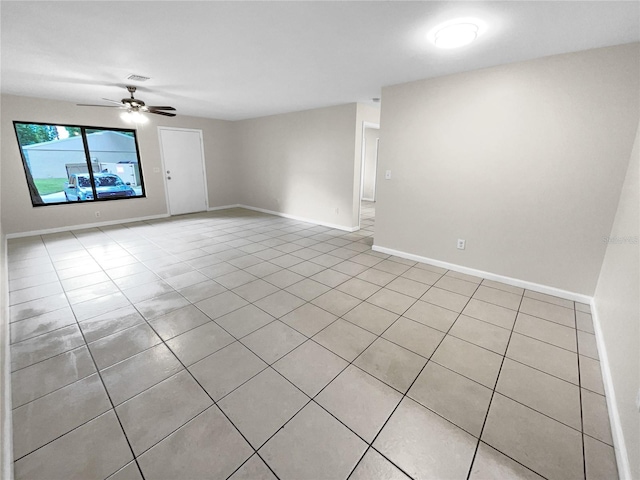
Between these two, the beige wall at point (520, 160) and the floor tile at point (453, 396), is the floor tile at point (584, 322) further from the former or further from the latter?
the floor tile at point (453, 396)

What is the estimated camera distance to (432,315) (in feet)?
8.26

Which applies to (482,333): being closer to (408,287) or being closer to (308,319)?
(408,287)

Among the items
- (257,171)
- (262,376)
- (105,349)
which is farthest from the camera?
(257,171)

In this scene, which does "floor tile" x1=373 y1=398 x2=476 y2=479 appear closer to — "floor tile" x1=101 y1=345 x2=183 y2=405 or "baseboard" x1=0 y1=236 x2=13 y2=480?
"floor tile" x1=101 y1=345 x2=183 y2=405

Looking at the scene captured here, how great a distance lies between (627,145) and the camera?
2.35 meters

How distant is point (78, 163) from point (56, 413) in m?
5.41

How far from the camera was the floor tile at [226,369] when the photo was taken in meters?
1.73

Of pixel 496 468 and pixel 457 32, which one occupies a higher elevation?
pixel 457 32

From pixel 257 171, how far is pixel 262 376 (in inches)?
235

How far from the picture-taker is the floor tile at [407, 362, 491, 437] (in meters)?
1.52

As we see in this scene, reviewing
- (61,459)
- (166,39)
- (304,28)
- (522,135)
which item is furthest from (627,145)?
(61,459)

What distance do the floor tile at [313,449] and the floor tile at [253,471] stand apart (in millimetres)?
27

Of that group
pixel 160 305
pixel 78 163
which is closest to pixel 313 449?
pixel 160 305

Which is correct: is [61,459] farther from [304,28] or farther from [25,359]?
[304,28]
